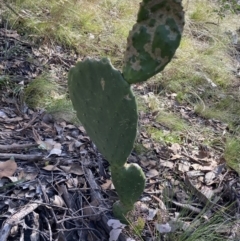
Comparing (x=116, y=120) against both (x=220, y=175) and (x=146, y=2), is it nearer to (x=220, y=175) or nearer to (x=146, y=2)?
(x=146, y=2)

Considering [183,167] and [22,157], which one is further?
[183,167]

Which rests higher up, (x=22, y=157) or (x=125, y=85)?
(x=125, y=85)

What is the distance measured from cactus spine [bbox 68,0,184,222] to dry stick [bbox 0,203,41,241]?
1.19 feet

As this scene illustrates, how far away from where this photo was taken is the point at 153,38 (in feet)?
4.75

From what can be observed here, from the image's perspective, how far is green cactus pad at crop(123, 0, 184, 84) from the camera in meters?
1.42

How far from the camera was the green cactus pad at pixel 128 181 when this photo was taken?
1.68m

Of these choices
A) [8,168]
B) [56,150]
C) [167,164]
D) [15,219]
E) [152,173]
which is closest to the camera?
[15,219]

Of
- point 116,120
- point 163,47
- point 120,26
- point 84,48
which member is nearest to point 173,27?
→ point 163,47

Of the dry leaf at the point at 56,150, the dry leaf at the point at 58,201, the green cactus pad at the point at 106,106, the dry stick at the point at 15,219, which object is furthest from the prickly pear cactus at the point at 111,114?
the dry leaf at the point at 56,150

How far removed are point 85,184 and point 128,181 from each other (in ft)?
1.24

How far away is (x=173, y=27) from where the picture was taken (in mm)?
1431

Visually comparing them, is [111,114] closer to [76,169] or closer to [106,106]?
[106,106]


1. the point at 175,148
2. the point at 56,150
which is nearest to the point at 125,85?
the point at 56,150

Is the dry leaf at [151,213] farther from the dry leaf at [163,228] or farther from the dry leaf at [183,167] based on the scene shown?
the dry leaf at [183,167]
